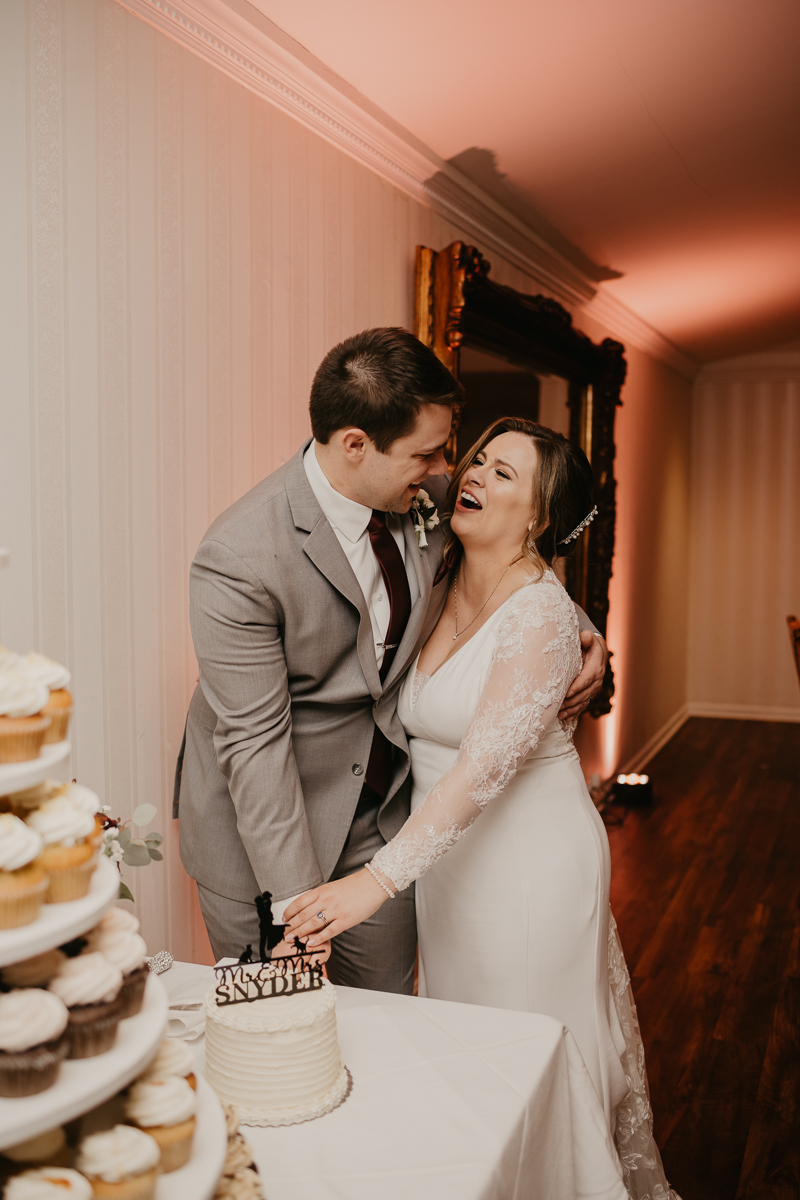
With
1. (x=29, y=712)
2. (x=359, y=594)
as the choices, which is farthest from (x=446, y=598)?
(x=29, y=712)

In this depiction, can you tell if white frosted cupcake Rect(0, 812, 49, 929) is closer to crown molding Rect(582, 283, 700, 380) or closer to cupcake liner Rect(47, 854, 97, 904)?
cupcake liner Rect(47, 854, 97, 904)

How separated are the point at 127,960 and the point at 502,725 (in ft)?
3.35

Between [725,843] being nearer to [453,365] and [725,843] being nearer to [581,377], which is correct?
[581,377]

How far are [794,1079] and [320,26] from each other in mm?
3059

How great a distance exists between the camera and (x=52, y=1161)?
747 millimetres

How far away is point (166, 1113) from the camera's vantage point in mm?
784

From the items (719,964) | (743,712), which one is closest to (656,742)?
(743,712)

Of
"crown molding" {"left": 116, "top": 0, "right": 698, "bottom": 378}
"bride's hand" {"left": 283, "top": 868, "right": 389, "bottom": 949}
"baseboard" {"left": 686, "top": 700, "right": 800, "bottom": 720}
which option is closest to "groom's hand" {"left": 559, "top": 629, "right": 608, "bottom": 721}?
"bride's hand" {"left": 283, "top": 868, "right": 389, "bottom": 949}

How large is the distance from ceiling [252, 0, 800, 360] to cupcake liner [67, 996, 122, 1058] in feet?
6.68

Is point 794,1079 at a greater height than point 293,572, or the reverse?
point 293,572

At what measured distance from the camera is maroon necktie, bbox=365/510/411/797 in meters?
1.93

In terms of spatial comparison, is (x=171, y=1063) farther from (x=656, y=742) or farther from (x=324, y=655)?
(x=656, y=742)

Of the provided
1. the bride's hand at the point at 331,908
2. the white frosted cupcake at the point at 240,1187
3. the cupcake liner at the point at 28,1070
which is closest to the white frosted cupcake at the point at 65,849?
the cupcake liner at the point at 28,1070

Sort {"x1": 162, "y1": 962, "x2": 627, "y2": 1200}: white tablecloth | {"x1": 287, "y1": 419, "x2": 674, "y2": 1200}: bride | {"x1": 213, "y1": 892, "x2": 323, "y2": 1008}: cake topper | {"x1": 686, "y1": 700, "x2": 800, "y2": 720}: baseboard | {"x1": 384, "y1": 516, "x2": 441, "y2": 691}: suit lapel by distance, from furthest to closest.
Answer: {"x1": 686, "y1": 700, "x2": 800, "y2": 720}: baseboard, {"x1": 384, "y1": 516, "x2": 441, "y2": 691}: suit lapel, {"x1": 287, "y1": 419, "x2": 674, "y2": 1200}: bride, {"x1": 213, "y1": 892, "x2": 323, "y2": 1008}: cake topper, {"x1": 162, "y1": 962, "x2": 627, "y2": 1200}: white tablecloth
